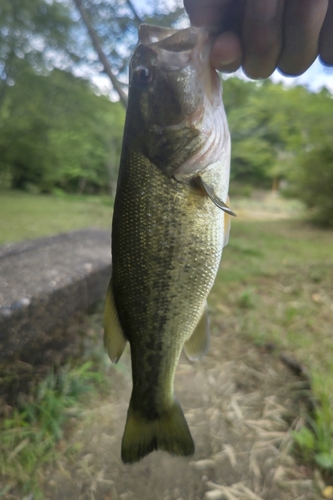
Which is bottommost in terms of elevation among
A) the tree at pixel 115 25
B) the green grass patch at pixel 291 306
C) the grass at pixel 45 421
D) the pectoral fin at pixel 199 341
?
the grass at pixel 45 421

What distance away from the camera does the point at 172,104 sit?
1.25 meters

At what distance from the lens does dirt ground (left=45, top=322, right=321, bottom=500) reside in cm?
208

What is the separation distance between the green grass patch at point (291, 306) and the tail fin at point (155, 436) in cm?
126

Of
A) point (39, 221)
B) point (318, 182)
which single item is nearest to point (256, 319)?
point (39, 221)

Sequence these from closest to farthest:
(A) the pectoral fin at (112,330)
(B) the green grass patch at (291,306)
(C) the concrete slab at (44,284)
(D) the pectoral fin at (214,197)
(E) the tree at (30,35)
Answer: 1. (D) the pectoral fin at (214,197)
2. (A) the pectoral fin at (112,330)
3. (C) the concrete slab at (44,284)
4. (B) the green grass patch at (291,306)
5. (E) the tree at (30,35)

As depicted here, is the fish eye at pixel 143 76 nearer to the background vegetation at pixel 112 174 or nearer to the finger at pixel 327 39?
the finger at pixel 327 39

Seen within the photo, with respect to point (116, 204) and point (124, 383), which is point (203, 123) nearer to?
point (116, 204)

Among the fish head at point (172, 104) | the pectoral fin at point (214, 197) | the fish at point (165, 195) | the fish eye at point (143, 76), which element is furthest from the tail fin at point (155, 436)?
the fish eye at point (143, 76)

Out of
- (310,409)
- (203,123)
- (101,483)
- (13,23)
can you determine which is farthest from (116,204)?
(13,23)

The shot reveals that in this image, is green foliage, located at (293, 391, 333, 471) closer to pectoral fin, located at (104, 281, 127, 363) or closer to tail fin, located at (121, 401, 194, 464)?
tail fin, located at (121, 401, 194, 464)

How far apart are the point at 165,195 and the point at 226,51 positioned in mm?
532

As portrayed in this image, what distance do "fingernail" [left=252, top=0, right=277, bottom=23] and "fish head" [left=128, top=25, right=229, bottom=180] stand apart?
0.17 meters

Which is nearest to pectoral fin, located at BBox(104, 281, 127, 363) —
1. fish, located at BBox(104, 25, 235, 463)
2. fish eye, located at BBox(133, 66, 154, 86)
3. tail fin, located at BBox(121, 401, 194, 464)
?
fish, located at BBox(104, 25, 235, 463)

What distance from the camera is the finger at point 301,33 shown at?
1213 mm
